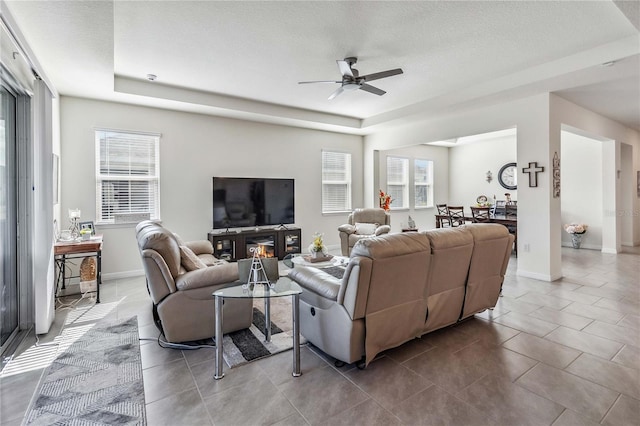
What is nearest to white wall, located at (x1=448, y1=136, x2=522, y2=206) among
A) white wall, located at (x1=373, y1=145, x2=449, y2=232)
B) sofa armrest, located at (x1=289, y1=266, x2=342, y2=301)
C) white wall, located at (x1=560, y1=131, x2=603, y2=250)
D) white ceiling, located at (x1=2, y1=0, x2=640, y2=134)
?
white wall, located at (x1=373, y1=145, x2=449, y2=232)

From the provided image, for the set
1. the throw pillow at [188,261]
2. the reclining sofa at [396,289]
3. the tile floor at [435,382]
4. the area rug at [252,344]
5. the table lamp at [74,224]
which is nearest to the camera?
the tile floor at [435,382]

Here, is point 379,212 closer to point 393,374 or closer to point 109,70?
point 393,374

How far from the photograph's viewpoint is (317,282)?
2553 mm

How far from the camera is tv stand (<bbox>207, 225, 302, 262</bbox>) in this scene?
5.55 metres

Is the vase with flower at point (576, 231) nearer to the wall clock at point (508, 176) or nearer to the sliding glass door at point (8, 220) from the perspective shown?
the wall clock at point (508, 176)

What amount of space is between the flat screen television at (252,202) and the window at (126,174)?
98 centimetres

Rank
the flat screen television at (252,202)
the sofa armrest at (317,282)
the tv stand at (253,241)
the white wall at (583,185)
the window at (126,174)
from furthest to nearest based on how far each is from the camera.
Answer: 1. the white wall at (583,185)
2. the flat screen television at (252,202)
3. the tv stand at (253,241)
4. the window at (126,174)
5. the sofa armrest at (317,282)

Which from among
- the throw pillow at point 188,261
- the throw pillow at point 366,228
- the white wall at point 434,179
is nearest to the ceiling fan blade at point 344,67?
the throw pillow at point 188,261

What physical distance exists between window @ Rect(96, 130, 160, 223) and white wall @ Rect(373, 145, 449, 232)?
508cm

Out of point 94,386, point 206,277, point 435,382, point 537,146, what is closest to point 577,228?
point 537,146

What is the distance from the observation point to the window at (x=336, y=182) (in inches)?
287

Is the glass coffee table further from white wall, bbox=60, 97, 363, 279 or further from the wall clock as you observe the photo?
the wall clock

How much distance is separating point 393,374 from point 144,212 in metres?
4.57

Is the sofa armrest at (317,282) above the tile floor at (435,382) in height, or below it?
above
